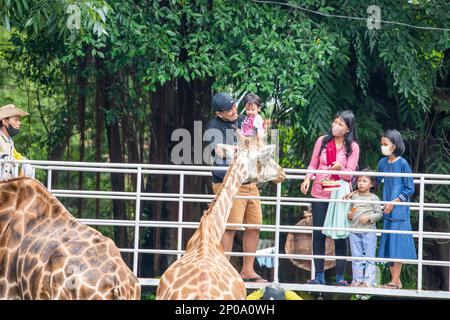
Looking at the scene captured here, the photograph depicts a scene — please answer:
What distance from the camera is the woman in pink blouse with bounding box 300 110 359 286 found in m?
10.9

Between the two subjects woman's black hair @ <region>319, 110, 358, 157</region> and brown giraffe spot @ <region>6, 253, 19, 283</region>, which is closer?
brown giraffe spot @ <region>6, 253, 19, 283</region>

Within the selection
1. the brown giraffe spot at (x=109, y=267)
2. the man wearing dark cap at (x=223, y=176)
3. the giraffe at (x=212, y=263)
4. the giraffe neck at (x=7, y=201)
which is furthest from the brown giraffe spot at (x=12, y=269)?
the man wearing dark cap at (x=223, y=176)

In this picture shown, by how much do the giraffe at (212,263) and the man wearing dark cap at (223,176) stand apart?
0.66 meters

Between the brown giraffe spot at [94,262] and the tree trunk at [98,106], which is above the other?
the tree trunk at [98,106]

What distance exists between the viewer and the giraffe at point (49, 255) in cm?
777

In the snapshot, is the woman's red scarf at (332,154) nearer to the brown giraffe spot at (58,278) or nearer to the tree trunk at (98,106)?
the brown giraffe spot at (58,278)

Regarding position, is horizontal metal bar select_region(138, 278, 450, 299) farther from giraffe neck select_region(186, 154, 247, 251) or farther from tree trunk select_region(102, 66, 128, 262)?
tree trunk select_region(102, 66, 128, 262)

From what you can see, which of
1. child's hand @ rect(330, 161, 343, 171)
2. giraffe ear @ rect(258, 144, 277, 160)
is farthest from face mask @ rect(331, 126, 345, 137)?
giraffe ear @ rect(258, 144, 277, 160)

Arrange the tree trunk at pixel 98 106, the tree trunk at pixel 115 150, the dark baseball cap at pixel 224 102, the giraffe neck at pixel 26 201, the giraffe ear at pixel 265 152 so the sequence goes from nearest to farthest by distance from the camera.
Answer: the giraffe neck at pixel 26 201
the giraffe ear at pixel 265 152
the dark baseball cap at pixel 224 102
the tree trunk at pixel 98 106
the tree trunk at pixel 115 150

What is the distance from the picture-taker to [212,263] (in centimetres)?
799

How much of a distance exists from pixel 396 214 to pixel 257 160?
1662mm

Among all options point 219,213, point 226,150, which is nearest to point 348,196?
point 226,150

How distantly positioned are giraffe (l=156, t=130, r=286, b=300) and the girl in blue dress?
1543 millimetres

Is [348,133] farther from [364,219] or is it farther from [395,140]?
[364,219]
